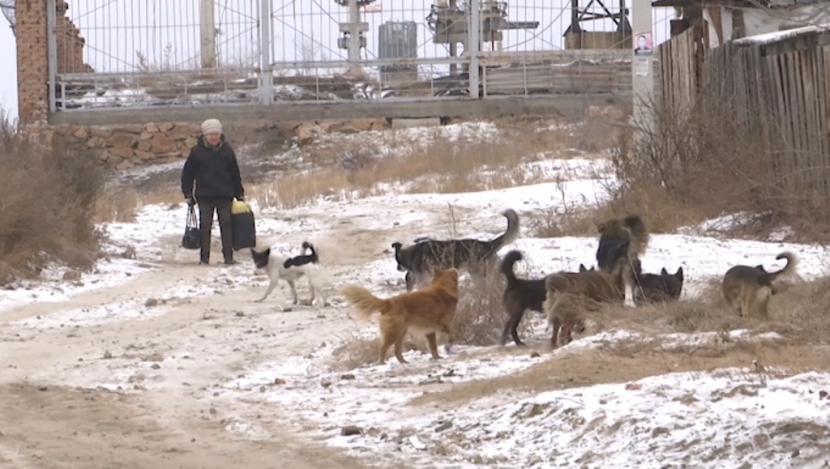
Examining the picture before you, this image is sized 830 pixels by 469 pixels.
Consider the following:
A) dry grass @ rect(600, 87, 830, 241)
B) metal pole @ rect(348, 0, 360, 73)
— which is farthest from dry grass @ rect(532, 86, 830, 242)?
metal pole @ rect(348, 0, 360, 73)

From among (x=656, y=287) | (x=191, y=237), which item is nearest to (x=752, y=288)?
(x=656, y=287)

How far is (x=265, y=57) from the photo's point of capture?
29750 mm

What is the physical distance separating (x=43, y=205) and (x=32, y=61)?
15.4 m

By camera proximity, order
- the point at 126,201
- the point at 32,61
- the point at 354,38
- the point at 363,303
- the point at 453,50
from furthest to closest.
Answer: the point at 354,38, the point at 453,50, the point at 32,61, the point at 126,201, the point at 363,303

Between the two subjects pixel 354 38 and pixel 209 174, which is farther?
pixel 354 38

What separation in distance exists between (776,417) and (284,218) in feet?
53.7

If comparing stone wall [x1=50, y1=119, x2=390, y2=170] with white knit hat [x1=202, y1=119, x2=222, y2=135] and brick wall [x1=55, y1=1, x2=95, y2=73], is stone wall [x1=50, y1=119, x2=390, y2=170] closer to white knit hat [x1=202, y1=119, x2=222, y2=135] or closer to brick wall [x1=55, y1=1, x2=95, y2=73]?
brick wall [x1=55, y1=1, x2=95, y2=73]

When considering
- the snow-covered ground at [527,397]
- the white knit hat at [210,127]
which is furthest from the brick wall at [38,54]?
the snow-covered ground at [527,397]

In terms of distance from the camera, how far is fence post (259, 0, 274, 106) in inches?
1125

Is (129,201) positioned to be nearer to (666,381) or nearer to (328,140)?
(328,140)

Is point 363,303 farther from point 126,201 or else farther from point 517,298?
point 126,201

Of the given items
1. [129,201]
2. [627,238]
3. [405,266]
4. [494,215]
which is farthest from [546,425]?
[129,201]

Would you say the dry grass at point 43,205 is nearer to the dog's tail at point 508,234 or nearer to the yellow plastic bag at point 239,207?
the yellow plastic bag at point 239,207

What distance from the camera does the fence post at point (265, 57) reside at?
93.8ft
